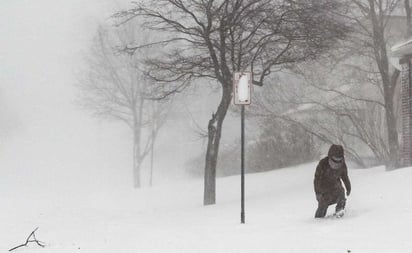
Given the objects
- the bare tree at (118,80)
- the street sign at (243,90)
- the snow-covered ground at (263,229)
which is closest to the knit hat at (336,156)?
the snow-covered ground at (263,229)

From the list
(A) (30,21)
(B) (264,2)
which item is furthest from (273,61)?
(A) (30,21)

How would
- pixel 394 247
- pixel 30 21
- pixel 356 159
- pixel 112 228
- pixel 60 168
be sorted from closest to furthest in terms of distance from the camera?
1. pixel 394 247
2. pixel 112 228
3. pixel 356 159
4. pixel 60 168
5. pixel 30 21

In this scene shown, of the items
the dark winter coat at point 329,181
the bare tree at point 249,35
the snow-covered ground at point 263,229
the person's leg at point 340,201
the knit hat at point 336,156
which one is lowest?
the snow-covered ground at point 263,229

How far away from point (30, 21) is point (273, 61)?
262 ft

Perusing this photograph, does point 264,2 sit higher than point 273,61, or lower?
higher

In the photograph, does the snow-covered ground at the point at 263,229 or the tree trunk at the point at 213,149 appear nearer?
the snow-covered ground at the point at 263,229

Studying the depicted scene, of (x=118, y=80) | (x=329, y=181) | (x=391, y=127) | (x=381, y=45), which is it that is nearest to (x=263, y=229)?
(x=329, y=181)

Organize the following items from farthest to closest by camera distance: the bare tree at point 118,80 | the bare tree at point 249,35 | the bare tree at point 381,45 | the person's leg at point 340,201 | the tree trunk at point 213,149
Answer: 1. the bare tree at point 118,80
2. the bare tree at point 381,45
3. the tree trunk at point 213,149
4. the bare tree at point 249,35
5. the person's leg at point 340,201

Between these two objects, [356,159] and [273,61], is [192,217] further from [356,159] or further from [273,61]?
[356,159]

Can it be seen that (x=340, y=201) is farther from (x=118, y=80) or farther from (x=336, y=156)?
(x=118, y=80)

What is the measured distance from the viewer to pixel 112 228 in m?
10.8

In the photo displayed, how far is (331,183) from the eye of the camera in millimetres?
9344

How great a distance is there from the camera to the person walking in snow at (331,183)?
927cm

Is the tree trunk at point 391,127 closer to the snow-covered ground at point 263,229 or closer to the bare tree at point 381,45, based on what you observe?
the bare tree at point 381,45
